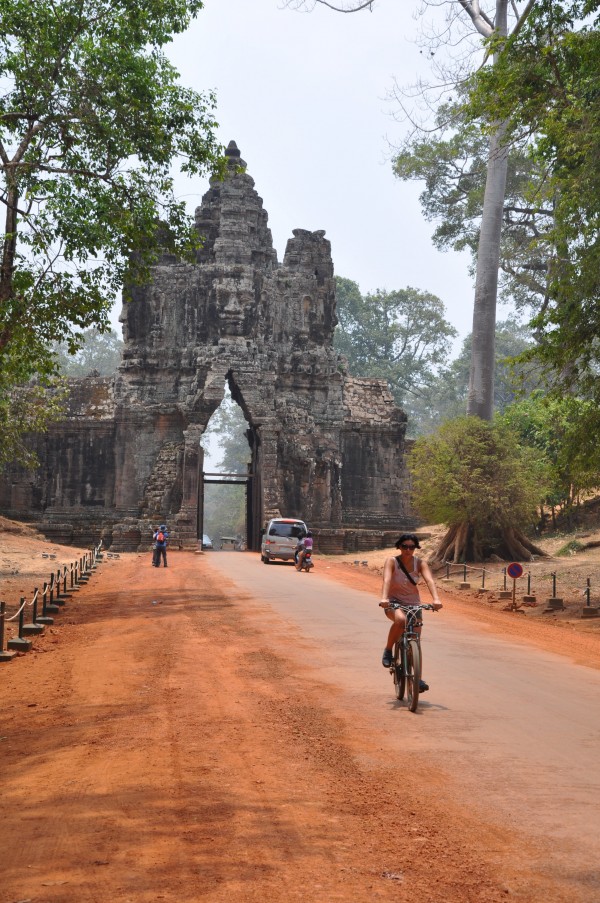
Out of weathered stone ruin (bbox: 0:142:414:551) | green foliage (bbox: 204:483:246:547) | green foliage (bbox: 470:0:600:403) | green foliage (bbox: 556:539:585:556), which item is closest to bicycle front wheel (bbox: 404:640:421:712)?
green foliage (bbox: 470:0:600:403)

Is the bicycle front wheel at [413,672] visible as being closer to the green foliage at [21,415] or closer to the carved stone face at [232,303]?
the green foliage at [21,415]

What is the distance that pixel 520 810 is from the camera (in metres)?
5.37

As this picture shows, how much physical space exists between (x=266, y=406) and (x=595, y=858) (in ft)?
122

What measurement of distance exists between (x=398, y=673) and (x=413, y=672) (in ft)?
1.48

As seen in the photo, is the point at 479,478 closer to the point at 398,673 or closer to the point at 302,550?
the point at 302,550

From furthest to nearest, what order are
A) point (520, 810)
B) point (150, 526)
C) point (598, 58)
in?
point (150, 526) → point (598, 58) → point (520, 810)

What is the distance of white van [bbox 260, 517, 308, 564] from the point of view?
1235 inches

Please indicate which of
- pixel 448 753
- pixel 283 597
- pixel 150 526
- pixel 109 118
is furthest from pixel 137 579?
Result: pixel 448 753

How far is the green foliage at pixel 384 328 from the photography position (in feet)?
256

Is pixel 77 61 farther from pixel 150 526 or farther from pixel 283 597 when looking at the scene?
pixel 150 526

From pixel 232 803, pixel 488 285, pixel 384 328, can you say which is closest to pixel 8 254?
pixel 232 803

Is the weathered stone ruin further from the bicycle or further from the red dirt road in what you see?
the bicycle

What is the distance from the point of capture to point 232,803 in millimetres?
5480

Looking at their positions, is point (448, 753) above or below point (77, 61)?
below
